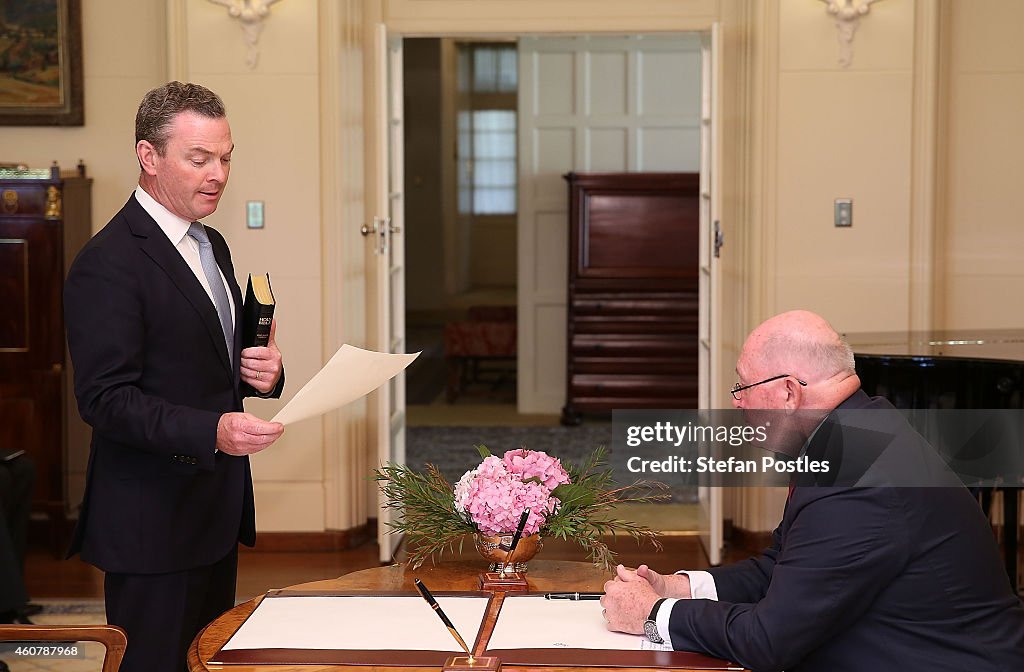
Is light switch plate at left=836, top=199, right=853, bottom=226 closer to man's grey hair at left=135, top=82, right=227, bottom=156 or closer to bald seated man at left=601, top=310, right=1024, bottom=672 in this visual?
bald seated man at left=601, top=310, right=1024, bottom=672

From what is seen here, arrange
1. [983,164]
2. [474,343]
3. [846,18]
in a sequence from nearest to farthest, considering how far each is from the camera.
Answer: [846,18] < [983,164] < [474,343]

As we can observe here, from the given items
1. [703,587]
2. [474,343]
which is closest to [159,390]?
[703,587]

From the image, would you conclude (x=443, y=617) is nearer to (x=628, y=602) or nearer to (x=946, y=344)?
(x=628, y=602)

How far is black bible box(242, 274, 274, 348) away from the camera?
104 inches

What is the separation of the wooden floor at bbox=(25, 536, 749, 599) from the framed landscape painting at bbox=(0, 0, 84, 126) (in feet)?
7.28

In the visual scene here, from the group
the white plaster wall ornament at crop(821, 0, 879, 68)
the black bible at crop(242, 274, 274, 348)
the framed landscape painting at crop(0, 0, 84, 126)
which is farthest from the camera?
the framed landscape painting at crop(0, 0, 84, 126)

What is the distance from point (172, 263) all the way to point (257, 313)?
218 millimetres

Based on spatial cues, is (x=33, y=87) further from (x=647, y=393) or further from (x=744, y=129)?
(x=647, y=393)

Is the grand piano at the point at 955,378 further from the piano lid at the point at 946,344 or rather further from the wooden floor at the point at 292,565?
the wooden floor at the point at 292,565

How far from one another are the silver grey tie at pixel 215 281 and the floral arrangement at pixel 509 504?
0.54 meters

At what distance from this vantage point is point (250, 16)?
582 centimetres

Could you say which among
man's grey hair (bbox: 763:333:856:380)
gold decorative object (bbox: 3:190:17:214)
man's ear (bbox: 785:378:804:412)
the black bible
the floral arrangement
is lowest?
the floral arrangement

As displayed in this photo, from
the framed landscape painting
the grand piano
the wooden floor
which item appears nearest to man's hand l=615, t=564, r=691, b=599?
the grand piano

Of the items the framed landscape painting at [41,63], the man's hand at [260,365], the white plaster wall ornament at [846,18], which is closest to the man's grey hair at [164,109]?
the man's hand at [260,365]
